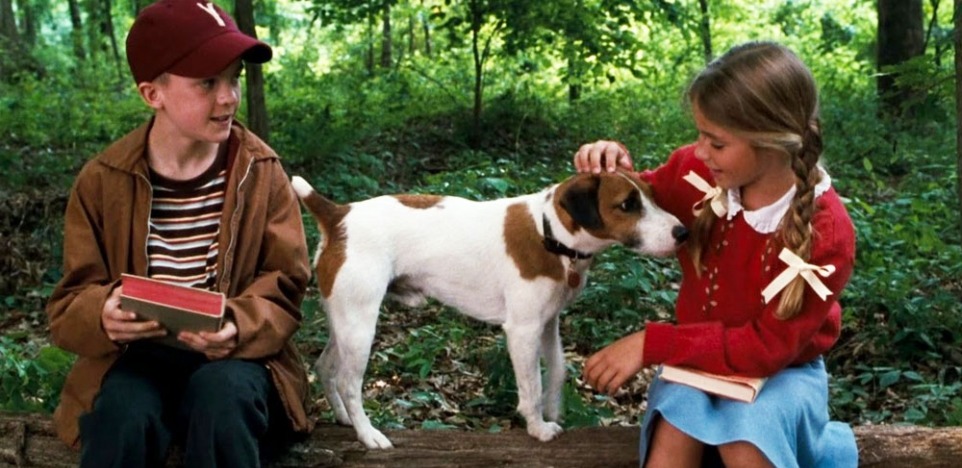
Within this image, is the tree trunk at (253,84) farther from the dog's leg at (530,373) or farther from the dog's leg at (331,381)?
the dog's leg at (530,373)

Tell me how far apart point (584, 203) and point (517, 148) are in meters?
7.27

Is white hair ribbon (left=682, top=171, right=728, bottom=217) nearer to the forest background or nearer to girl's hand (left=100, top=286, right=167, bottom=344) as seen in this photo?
the forest background

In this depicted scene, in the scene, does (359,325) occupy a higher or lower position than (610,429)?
higher

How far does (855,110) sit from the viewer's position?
12.8 m

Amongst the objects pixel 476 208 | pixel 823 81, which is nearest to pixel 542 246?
pixel 476 208

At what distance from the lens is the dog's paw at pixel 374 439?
3.63 m

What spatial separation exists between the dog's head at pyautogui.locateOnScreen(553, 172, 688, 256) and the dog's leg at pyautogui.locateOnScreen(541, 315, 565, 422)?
1.61ft

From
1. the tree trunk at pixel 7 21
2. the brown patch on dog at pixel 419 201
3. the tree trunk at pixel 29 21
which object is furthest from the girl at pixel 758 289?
the tree trunk at pixel 29 21

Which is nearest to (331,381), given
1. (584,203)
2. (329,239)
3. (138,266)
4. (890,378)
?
(329,239)

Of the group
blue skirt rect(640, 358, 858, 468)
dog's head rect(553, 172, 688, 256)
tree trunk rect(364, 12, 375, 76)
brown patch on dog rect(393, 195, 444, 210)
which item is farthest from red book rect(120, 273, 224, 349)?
tree trunk rect(364, 12, 375, 76)

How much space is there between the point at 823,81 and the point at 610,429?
1376 cm

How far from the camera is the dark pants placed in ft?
9.80

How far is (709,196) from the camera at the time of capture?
3.38m

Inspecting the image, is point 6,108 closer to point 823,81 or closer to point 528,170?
point 528,170
